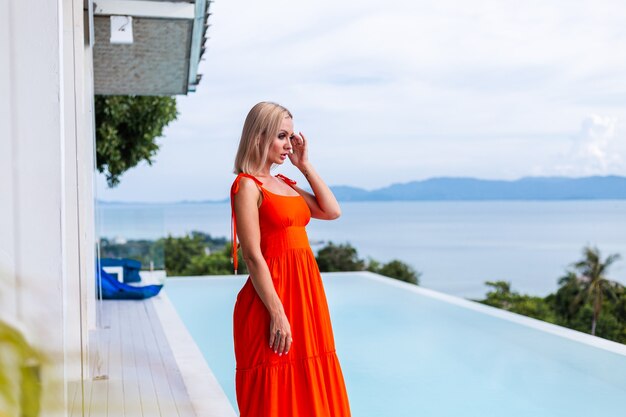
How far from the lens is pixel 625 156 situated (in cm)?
3525

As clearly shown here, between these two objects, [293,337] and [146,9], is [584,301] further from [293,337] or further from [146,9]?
[293,337]

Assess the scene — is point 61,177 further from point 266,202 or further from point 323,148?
point 323,148

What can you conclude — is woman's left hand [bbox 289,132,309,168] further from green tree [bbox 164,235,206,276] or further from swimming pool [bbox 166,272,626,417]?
green tree [bbox 164,235,206,276]

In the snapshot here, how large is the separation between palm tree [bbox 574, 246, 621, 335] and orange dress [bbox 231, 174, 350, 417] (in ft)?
85.4

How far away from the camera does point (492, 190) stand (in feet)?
138

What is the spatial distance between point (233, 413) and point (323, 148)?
109ft

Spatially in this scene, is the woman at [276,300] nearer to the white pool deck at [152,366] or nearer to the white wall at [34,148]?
the white pool deck at [152,366]

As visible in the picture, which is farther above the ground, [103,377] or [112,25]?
[112,25]

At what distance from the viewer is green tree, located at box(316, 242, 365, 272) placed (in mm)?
21172

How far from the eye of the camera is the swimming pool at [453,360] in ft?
17.2

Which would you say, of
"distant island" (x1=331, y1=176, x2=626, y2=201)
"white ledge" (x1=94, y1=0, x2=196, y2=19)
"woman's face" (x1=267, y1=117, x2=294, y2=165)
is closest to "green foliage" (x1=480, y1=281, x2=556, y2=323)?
"distant island" (x1=331, y1=176, x2=626, y2=201)

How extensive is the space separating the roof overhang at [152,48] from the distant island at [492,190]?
29041 mm

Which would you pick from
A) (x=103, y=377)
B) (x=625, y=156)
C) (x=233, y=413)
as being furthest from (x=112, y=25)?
(x=625, y=156)

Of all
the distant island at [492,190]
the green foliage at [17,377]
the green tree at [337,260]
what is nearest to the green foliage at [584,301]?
the green tree at [337,260]
